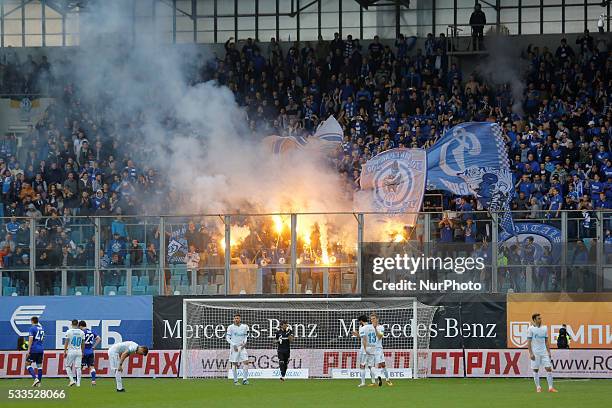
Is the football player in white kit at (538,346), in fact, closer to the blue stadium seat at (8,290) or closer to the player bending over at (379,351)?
the player bending over at (379,351)

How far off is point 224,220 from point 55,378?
22.1ft

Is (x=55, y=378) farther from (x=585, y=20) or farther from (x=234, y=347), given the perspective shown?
(x=585, y=20)

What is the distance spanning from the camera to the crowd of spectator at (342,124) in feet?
120

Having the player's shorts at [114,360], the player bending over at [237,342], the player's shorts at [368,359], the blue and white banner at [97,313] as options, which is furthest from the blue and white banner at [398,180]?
the player's shorts at [114,360]

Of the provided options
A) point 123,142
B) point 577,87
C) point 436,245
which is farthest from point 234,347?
point 577,87

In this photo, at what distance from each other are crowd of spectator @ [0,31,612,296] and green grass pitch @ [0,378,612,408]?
3923 millimetres

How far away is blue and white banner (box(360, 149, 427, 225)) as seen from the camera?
37.7m

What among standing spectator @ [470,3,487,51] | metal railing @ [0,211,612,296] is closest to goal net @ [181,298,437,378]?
metal railing @ [0,211,612,296]

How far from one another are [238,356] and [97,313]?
5734 millimetres

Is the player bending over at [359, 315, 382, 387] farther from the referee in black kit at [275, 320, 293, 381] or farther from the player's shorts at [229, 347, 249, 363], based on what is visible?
the player's shorts at [229, 347, 249, 363]

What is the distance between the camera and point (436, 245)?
34.6m

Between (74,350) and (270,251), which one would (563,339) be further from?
(74,350)

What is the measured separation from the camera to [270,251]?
116 ft

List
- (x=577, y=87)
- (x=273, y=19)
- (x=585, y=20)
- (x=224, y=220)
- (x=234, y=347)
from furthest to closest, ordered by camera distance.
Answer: (x=273, y=19) < (x=585, y=20) < (x=577, y=87) < (x=224, y=220) < (x=234, y=347)
